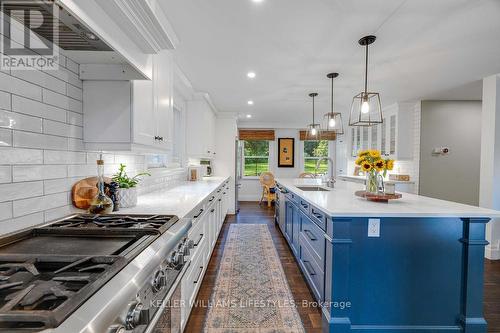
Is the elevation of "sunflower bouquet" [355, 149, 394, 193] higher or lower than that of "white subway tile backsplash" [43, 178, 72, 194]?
higher

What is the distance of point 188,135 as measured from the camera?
175 inches

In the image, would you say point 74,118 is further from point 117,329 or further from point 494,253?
point 494,253

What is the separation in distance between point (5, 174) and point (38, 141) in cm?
23

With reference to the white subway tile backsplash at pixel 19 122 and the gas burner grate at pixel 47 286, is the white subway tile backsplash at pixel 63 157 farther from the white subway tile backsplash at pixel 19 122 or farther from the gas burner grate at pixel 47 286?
the gas burner grate at pixel 47 286

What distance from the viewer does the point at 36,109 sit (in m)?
1.20

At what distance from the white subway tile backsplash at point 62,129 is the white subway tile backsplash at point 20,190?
0.93 ft

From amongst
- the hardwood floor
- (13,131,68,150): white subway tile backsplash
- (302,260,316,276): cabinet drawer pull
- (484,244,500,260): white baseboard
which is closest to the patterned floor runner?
the hardwood floor

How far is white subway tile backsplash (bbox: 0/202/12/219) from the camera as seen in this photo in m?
1.03

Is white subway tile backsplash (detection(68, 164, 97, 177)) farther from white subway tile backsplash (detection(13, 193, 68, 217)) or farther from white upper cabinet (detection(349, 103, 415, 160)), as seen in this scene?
white upper cabinet (detection(349, 103, 415, 160))

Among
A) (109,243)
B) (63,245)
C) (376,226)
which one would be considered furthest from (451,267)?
(63,245)

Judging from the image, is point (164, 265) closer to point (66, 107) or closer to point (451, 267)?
point (66, 107)

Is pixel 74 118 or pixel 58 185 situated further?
pixel 74 118

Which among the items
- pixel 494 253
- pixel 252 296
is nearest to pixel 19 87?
pixel 252 296

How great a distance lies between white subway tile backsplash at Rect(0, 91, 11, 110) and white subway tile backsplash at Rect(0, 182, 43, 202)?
33cm
